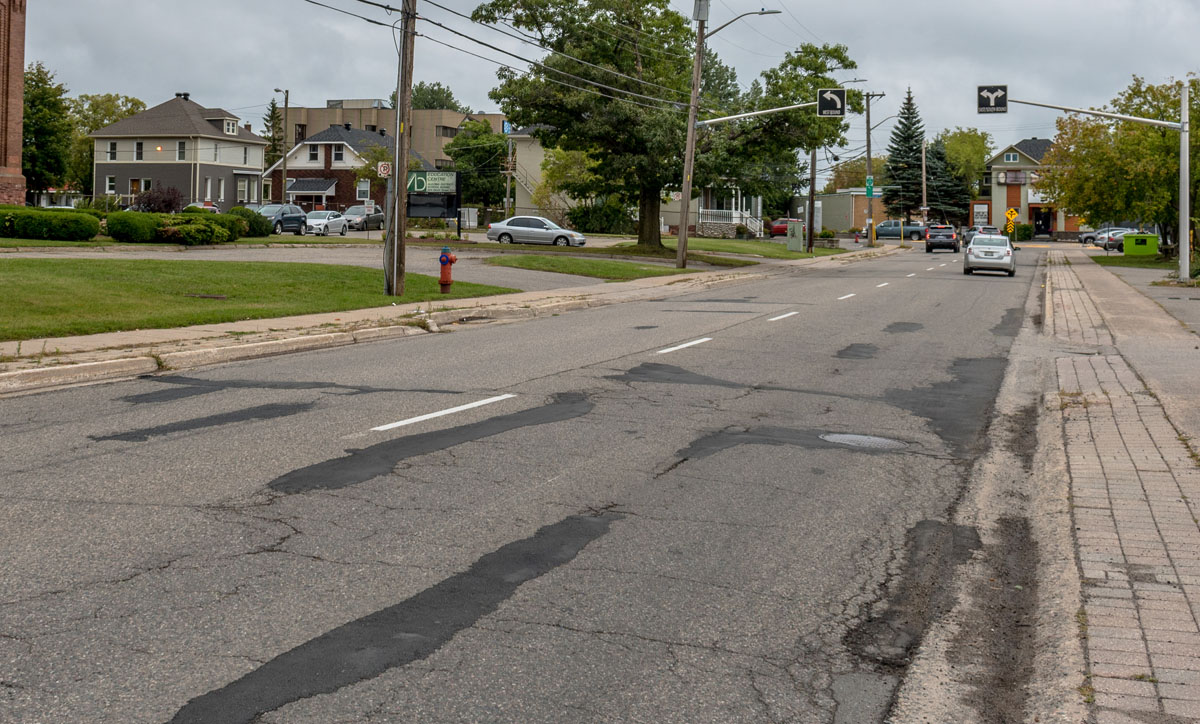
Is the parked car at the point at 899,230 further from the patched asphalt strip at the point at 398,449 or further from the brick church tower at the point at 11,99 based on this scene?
the patched asphalt strip at the point at 398,449

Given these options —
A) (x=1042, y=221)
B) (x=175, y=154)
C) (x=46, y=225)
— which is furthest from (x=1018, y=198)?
(x=46, y=225)

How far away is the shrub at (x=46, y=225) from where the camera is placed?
3459cm

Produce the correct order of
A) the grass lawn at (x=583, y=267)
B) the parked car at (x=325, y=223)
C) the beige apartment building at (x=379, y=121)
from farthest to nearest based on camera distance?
the beige apartment building at (x=379, y=121) < the parked car at (x=325, y=223) < the grass lawn at (x=583, y=267)

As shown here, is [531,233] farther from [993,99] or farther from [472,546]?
[472,546]

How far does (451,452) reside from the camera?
8.84 m

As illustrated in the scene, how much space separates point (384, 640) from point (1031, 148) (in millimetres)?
130387

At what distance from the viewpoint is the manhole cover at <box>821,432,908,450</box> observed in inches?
385

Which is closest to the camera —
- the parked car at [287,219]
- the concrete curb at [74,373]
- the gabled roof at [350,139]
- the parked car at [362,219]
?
the concrete curb at [74,373]

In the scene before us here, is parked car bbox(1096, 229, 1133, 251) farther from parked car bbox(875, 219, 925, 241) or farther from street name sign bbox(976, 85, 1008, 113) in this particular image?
street name sign bbox(976, 85, 1008, 113)

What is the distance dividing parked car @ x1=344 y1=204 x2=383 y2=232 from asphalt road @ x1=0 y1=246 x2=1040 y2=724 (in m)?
50.9

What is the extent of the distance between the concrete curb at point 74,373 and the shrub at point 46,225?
80.5 feet

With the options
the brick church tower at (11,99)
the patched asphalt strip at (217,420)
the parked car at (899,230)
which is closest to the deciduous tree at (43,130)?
the brick church tower at (11,99)

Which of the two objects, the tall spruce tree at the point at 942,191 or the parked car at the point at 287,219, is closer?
the parked car at the point at 287,219

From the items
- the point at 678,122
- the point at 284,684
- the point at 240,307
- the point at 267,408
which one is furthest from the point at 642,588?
A: the point at 678,122
